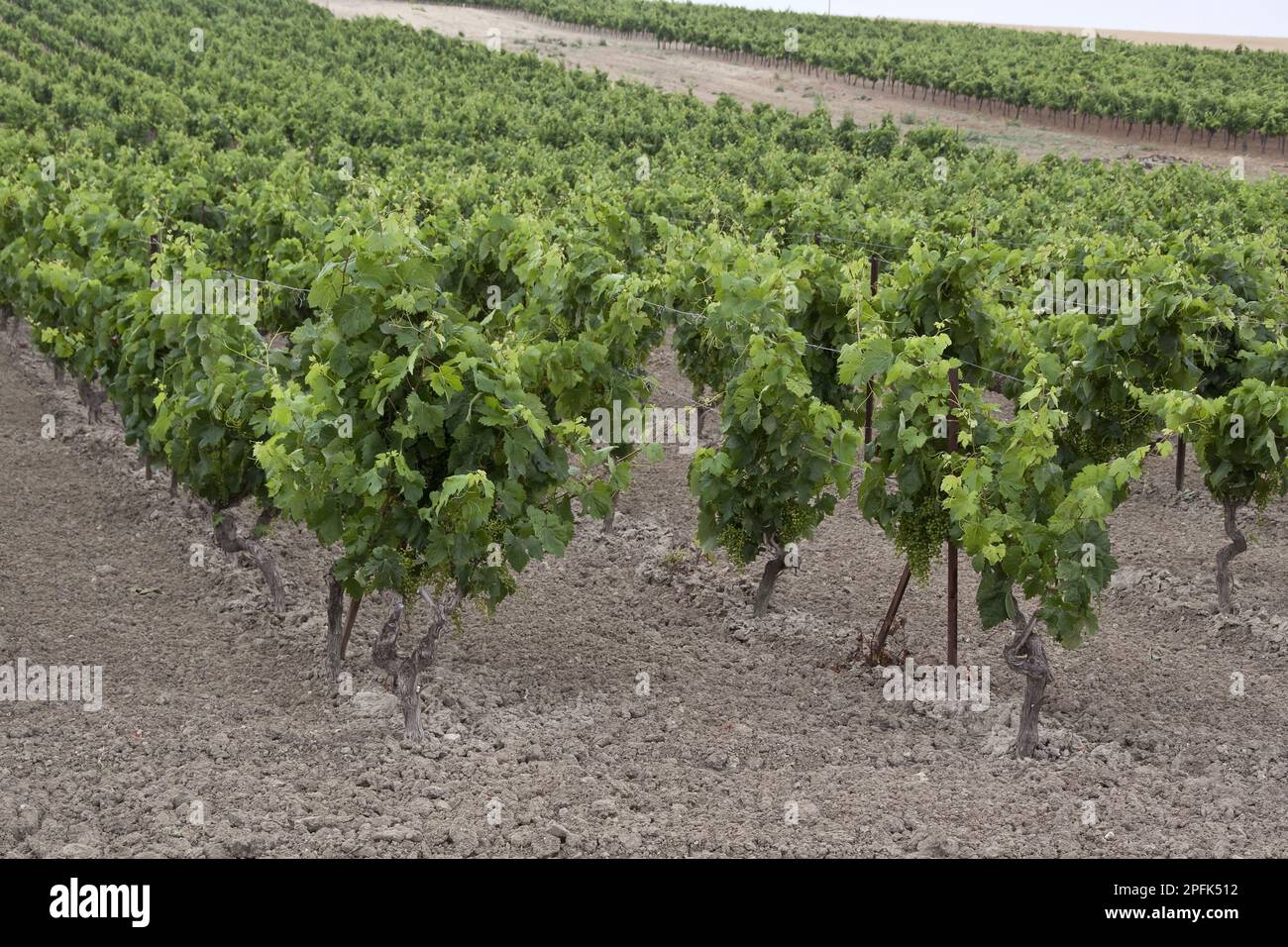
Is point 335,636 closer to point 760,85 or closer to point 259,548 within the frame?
point 259,548

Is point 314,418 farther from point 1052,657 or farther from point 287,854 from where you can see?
point 1052,657

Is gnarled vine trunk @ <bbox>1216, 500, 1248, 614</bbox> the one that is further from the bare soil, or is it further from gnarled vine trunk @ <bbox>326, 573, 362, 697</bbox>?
gnarled vine trunk @ <bbox>326, 573, 362, 697</bbox>

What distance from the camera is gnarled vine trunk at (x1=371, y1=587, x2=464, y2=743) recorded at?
8438 millimetres

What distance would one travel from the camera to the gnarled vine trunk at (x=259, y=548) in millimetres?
10344

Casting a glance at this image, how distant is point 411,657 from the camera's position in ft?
28.0

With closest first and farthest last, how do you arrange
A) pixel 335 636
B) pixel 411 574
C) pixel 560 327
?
pixel 411 574
pixel 335 636
pixel 560 327

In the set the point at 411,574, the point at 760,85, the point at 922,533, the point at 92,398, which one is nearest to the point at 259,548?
the point at 411,574

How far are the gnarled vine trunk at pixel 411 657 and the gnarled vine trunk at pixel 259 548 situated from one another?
7.10 ft

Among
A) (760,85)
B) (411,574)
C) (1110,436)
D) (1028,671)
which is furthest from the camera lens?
(760,85)

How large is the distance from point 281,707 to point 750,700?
3353 millimetres


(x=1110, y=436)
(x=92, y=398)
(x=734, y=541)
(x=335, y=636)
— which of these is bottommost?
(x=335, y=636)

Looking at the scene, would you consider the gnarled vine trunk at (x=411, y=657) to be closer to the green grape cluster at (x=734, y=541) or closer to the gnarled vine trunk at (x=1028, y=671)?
the green grape cluster at (x=734, y=541)

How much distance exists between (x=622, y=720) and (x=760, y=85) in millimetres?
59908

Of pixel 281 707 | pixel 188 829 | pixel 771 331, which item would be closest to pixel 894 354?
pixel 771 331
